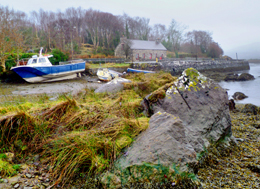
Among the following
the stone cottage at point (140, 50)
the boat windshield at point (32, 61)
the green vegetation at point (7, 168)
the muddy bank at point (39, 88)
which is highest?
the stone cottage at point (140, 50)

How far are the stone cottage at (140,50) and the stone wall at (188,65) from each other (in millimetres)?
8101

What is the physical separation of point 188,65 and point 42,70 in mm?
25850

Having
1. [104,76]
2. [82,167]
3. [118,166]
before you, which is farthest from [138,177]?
[104,76]

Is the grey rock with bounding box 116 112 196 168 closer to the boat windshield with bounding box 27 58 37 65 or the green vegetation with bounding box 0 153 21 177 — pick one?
the green vegetation with bounding box 0 153 21 177

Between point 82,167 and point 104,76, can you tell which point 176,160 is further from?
point 104,76

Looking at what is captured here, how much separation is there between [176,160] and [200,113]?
5.30ft

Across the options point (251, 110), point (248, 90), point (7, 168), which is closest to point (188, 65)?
point (248, 90)

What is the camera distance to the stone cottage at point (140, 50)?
38213 mm

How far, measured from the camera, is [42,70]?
1578cm

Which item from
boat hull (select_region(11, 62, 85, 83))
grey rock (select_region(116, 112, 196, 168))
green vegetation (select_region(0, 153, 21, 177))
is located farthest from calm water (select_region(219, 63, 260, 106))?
boat hull (select_region(11, 62, 85, 83))

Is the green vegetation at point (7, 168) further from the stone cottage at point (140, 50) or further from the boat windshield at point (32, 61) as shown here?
the stone cottage at point (140, 50)

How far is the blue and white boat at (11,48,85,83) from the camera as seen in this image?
15.1 meters

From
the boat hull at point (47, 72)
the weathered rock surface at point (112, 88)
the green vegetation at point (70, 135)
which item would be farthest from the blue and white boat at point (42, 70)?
the green vegetation at point (70, 135)

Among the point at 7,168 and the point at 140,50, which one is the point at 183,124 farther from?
the point at 140,50
